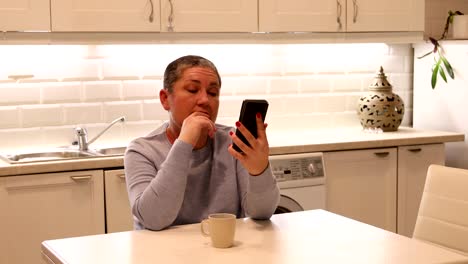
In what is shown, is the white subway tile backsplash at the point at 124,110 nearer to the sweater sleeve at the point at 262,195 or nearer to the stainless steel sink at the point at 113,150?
the stainless steel sink at the point at 113,150

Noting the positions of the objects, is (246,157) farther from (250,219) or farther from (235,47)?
(235,47)

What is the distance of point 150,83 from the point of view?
4.09m

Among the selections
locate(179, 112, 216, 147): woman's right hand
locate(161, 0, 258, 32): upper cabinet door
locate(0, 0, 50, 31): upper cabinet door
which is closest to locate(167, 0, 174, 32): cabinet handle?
locate(161, 0, 258, 32): upper cabinet door

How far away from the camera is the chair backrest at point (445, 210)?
2.31 m

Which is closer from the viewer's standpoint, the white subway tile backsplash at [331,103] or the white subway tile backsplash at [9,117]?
Result: the white subway tile backsplash at [9,117]

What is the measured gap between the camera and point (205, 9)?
380 cm

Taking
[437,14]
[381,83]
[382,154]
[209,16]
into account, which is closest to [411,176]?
[382,154]

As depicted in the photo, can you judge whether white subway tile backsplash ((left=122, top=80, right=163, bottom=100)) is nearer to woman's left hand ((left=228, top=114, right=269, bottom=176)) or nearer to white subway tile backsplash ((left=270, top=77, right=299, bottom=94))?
white subway tile backsplash ((left=270, top=77, right=299, bottom=94))

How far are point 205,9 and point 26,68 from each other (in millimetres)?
981

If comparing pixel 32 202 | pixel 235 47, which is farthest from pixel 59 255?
pixel 235 47

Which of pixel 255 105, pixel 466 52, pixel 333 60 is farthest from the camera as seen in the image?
pixel 333 60

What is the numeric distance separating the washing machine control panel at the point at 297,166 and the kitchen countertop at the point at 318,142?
0.03m

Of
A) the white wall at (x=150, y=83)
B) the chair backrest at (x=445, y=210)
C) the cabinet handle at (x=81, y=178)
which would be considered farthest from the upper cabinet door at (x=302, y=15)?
the chair backrest at (x=445, y=210)

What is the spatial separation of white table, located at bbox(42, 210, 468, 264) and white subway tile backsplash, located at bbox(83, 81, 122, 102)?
75.7 inches
